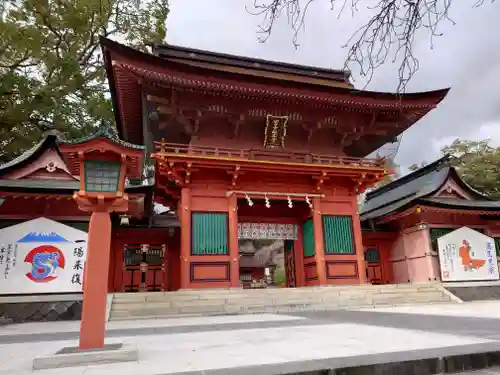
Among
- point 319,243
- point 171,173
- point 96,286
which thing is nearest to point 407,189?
point 319,243

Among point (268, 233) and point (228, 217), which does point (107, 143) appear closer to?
point (228, 217)

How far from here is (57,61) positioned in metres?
18.1

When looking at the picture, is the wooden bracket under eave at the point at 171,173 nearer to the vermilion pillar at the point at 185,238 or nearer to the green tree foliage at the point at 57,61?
the vermilion pillar at the point at 185,238

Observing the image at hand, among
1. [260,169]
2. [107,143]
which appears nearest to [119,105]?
[260,169]

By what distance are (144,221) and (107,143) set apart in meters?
10.1

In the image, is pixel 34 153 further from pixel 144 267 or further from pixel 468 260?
pixel 468 260

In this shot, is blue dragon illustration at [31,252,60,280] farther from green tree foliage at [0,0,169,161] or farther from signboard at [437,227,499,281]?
signboard at [437,227,499,281]

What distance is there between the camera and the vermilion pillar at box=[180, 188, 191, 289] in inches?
474

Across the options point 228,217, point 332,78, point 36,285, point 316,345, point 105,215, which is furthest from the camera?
point 332,78

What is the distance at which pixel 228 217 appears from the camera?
13273mm

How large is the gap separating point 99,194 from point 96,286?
127 centimetres

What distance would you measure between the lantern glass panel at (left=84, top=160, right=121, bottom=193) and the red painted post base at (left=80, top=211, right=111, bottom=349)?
0.36 metres

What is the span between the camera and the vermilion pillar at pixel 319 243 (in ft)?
44.3

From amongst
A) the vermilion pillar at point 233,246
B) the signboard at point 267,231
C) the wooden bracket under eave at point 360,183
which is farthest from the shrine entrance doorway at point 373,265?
the vermilion pillar at point 233,246
